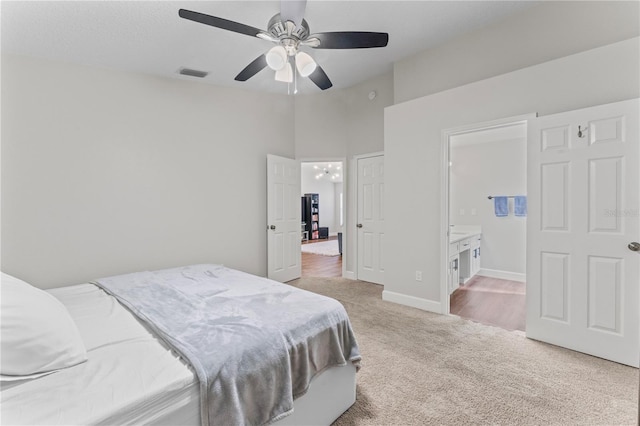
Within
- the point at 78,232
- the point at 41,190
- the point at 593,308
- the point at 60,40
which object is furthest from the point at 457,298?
the point at 60,40

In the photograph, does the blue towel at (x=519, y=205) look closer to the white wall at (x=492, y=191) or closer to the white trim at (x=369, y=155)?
the white wall at (x=492, y=191)

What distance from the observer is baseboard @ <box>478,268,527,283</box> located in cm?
479

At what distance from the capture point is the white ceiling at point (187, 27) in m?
2.54

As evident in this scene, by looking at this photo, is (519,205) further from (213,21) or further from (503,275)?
(213,21)

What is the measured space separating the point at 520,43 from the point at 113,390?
13.0ft

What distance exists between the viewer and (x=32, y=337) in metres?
1.11

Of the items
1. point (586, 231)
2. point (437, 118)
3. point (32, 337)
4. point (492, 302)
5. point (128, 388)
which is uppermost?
point (437, 118)

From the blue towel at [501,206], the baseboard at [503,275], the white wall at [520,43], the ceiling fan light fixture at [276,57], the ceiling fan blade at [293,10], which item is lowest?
the baseboard at [503,275]

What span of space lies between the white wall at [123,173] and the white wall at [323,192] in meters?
6.23

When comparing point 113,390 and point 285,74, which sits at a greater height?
point 285,74

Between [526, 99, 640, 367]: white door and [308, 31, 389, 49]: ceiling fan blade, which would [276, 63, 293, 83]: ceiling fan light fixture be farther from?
[526, 99, 640, 367]: white door

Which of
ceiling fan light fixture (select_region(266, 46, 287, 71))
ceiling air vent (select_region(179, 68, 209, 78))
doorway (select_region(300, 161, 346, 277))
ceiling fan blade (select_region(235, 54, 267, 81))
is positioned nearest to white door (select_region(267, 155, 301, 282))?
ceiling air vent (select_region(179, 68, 209, 78))

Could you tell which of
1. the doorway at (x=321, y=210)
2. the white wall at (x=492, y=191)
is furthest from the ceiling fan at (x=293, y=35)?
the doorway at (x=321, y=210)

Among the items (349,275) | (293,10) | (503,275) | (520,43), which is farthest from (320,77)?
(503,275)
